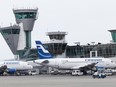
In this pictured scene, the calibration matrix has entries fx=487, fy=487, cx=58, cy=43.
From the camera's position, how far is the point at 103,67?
12281 cm

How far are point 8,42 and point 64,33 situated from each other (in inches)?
1326

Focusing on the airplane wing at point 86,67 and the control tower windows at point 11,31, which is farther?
the control tower windows at point 11,31

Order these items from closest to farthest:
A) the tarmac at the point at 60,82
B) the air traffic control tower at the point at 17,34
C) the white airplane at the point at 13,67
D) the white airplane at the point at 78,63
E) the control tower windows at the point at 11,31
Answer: the tarmac at the point at 60,82 < the white airplane at the point at 78,63 < the white airplane at the point at 13,67 < the control tower windows at the point at 11,31 < the air traffic control tower at the point at 17,34

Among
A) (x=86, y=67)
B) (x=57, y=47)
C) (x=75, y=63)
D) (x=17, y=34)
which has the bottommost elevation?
(x=86, y=67)

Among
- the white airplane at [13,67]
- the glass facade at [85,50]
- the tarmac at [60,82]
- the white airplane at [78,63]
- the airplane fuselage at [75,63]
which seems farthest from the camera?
the glass facade at [85,50]

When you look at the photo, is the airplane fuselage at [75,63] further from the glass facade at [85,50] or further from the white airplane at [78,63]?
the glass facade at [85,50]

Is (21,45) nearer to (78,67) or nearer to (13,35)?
(13,35)

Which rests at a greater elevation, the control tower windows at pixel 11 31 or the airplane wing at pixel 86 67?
the control tower windows at pixel 11 31

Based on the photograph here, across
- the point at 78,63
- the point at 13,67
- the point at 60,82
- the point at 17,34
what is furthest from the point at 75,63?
the point at 17,34

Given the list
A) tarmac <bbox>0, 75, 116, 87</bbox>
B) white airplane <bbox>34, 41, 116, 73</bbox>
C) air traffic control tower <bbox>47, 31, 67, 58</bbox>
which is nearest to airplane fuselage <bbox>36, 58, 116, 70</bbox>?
white airplane <bbox>34, 41, 116, 73</bbox>

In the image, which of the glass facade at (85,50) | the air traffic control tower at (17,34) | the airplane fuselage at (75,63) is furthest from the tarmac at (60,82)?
Answer: the air traffic control tower at (17,34)

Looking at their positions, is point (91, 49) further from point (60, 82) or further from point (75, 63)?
point (60, 82)

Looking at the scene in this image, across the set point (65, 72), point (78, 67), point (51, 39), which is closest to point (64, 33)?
point (51, 39)

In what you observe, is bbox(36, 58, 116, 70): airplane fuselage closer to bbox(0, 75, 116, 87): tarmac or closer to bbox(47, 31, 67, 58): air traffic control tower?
bbox(0, 75, 116, 87): tarmac
